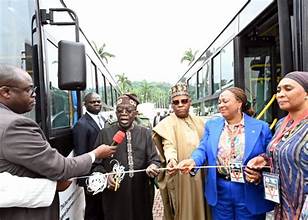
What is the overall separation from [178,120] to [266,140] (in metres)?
1.00

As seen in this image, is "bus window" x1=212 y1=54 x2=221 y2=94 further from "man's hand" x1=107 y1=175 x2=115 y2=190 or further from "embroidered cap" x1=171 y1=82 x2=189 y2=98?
"man's hand" x1=107 y1=175 x2=115 y2=190

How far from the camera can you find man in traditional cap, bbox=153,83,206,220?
12.4ft

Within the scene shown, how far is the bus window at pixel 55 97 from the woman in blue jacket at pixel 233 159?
3.95 ft

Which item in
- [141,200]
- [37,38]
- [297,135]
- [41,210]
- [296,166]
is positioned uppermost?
[37,38]

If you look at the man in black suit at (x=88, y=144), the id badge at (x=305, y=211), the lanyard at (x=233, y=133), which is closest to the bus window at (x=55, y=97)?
the man in black suit at (x=88, y=144)

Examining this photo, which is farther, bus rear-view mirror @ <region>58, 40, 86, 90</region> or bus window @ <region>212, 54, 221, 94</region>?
bus window @ <region>212, 54, 221, 94</region>

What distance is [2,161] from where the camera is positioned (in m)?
2.06

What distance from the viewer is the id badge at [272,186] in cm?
266

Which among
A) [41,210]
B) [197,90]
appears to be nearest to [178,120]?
[41,210]

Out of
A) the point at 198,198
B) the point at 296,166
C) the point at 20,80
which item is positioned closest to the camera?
the point at 20,80

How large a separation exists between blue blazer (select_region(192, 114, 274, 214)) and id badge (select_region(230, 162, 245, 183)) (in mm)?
60

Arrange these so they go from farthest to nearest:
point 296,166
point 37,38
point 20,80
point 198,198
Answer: point 198,198
point 37,38
point 296,166
point 20,80

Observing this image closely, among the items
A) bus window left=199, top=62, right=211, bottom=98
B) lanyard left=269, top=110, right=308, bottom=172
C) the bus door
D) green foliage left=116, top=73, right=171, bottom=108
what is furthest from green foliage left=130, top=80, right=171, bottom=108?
lanyard left=269, top=110, right=308, bottom=172

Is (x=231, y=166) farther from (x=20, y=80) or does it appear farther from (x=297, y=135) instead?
(x=20, y=80)
